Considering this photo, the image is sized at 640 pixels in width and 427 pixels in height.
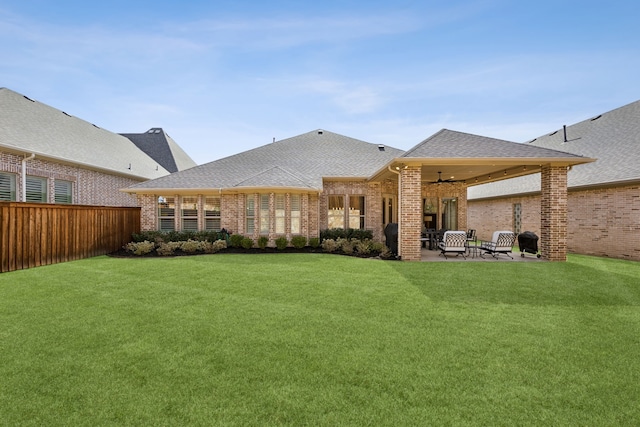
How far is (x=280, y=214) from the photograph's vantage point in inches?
583

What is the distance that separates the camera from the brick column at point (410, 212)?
Answer: 11109 millimetres

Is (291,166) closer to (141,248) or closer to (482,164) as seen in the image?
(141,248)

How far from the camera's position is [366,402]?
9.52 ft

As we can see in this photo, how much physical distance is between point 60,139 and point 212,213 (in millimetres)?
8422

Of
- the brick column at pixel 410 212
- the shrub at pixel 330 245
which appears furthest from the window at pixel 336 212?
the brick column at pixel 410 212

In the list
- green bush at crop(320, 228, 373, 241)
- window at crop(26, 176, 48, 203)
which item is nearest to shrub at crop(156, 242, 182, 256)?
window at crop(26, 176, 48, 203)

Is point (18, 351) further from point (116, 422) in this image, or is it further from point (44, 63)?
point (44, 63)

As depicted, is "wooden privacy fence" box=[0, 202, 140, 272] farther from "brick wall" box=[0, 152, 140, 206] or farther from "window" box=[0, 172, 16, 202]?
"window" box=[0, 172, 16, 202]

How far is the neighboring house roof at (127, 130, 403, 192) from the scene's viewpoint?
49.6 feet

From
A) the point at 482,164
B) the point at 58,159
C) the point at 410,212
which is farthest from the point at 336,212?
the point at 58,159

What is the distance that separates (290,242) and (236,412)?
39.4 ft

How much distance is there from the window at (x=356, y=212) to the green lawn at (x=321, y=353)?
8.70 m

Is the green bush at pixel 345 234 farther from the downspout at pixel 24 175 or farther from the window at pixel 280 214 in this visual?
the downspout at pixel 24 175

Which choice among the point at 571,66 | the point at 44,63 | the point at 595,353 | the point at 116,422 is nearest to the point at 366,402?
the point at 116,422
